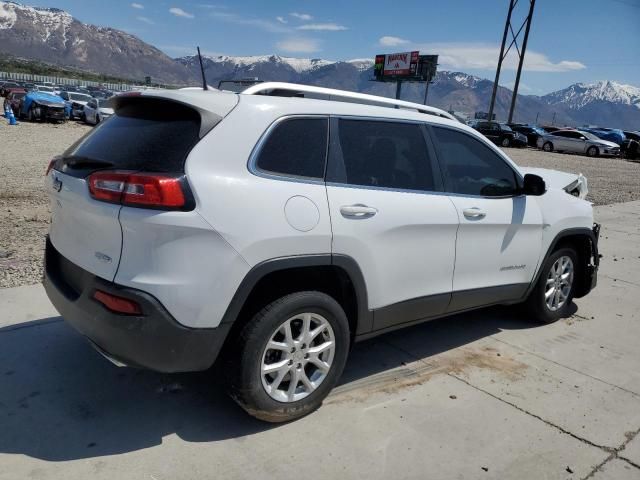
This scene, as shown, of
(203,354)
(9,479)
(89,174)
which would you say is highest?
(89,174)

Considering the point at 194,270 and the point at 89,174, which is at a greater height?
the point at 89,174

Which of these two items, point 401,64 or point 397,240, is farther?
point 401,64

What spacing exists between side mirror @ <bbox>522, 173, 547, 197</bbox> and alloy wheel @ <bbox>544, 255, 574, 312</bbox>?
2.77ft

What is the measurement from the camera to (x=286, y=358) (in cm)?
300

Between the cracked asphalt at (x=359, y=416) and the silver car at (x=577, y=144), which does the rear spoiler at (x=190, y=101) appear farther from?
the silver car at (x=577, y=144)

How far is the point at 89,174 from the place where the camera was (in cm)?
278

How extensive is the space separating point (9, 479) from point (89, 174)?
1499 millimetres

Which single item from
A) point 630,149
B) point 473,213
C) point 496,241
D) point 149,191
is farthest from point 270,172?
point 630,149

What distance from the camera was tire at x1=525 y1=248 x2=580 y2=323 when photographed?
4734mm

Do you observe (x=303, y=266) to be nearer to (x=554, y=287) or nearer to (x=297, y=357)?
(x=297, y=357)

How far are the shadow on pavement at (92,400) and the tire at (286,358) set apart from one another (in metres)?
0.22

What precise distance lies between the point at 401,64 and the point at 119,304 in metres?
79.7

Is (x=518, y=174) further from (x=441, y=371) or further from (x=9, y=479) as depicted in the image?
(x=9, y=479)

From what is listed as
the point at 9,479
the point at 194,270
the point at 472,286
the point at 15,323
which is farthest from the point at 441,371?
the point at 15,323
